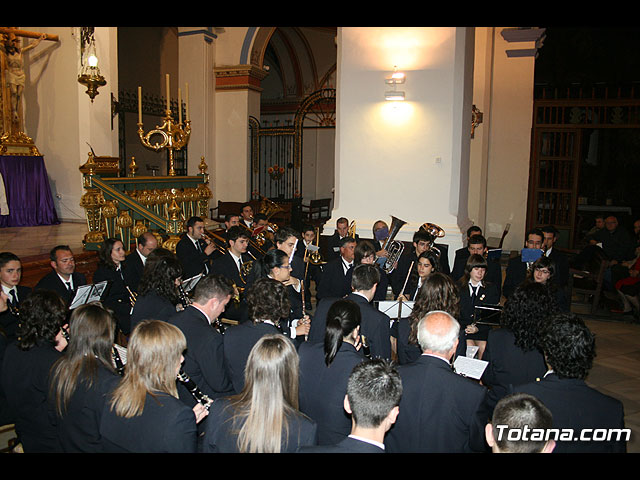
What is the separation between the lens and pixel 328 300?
4.25 meters

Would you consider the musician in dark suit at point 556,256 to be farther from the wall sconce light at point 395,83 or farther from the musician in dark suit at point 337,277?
the wall sconce light at point 395,83

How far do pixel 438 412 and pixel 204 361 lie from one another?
161 cm

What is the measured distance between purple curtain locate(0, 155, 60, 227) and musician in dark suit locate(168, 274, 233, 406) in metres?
9.18

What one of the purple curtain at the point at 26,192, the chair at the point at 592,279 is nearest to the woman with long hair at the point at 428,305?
the chair at the point at 592,279

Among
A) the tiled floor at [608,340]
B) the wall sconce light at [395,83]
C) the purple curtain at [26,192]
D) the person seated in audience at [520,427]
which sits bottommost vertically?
the tiled floor at [608,340]

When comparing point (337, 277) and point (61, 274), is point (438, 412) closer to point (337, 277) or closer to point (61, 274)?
point (337, 277)

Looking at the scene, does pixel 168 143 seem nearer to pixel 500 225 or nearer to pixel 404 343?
pixel 404 343

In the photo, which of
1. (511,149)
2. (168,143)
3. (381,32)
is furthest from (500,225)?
(168,143)

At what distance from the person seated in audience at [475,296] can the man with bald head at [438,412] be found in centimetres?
237

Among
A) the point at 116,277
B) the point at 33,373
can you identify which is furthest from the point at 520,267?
the point at 33,373

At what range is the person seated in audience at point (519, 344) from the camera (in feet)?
11.5

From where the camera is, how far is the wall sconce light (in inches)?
348

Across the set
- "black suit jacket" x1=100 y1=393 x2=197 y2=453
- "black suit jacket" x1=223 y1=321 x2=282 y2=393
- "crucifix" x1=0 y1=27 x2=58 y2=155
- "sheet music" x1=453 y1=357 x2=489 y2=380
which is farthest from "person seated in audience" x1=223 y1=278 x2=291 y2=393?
"crucifix" x1=0 y1=27 x2=58 y2=155
